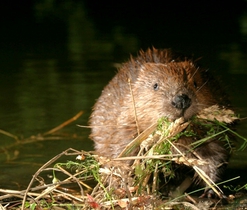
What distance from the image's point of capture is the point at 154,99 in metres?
5.29

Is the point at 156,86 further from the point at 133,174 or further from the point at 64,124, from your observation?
the point at 64,124

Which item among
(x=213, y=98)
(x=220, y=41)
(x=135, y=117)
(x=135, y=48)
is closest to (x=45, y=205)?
(x=135, y=117)

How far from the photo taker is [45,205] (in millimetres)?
4996

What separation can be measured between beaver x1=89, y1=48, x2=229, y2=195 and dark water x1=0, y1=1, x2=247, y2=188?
28.9 inches

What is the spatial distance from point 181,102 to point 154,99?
0.84 ft

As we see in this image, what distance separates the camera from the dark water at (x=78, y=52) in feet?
24.0

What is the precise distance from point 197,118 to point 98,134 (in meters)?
0.96

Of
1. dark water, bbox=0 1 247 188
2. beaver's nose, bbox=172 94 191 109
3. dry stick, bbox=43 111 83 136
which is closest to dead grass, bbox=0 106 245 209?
beaver's nose, bbox=172 94 191 109

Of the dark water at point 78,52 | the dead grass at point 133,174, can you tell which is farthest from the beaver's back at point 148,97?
the dark water at point 78,52

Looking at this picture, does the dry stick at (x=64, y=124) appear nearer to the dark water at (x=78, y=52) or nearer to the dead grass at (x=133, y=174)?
the dark water at (x=78, y=52)

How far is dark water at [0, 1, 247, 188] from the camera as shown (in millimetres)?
7312

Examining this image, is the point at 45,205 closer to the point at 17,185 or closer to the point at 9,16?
the point at 17,185

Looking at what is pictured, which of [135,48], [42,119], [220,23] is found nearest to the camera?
[42,119]

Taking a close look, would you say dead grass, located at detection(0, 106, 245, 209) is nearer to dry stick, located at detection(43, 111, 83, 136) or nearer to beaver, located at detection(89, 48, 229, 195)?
beaver, located at detection(89, 48, 229, 195)
